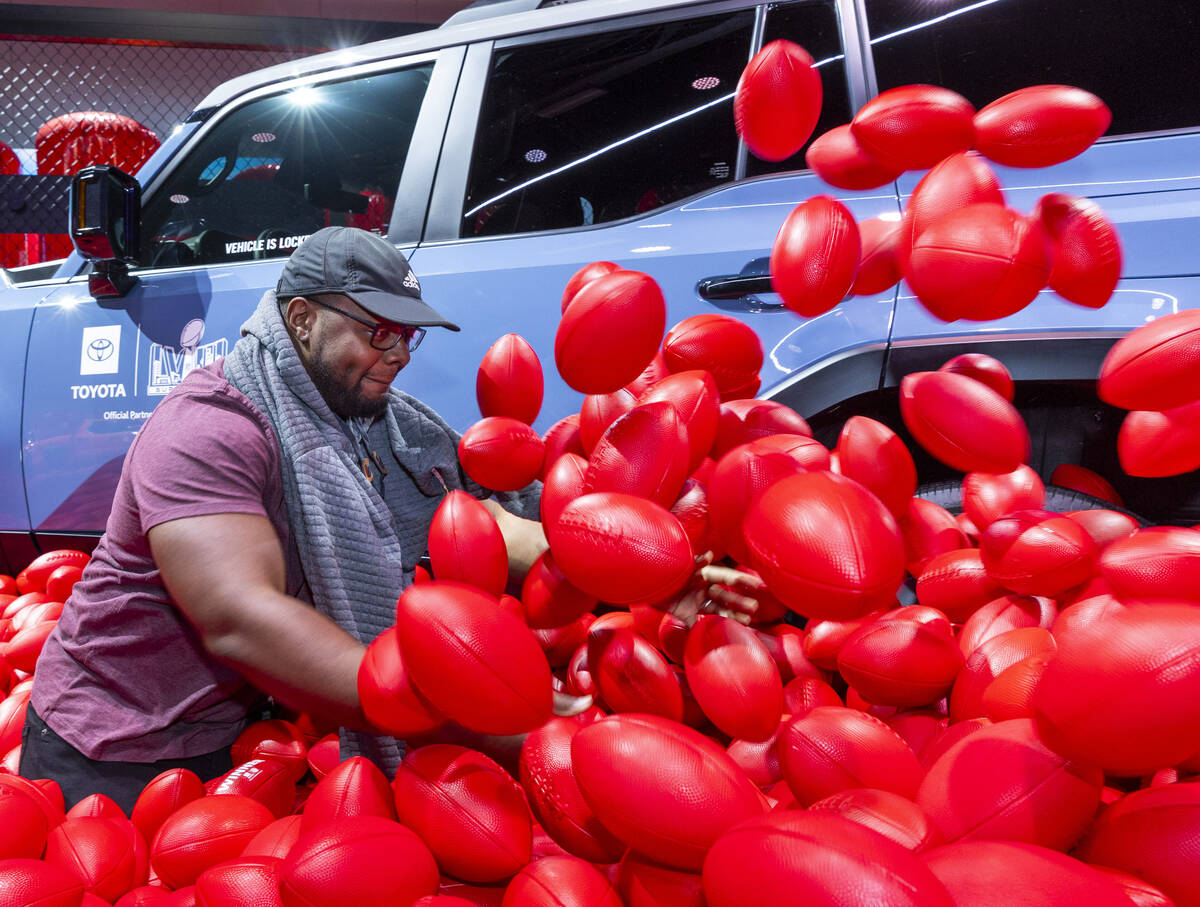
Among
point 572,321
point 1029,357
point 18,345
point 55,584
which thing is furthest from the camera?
point 18,345

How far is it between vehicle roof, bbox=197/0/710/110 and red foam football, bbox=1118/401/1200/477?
1450mm

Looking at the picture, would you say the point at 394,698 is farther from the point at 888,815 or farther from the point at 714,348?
the point at 714,348

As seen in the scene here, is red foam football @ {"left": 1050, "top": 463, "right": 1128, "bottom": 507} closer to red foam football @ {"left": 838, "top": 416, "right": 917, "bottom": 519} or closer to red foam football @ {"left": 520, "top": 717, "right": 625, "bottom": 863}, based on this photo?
red foam football @ {"left": 838, "top": 416, "right": 917, "bottom": 519}

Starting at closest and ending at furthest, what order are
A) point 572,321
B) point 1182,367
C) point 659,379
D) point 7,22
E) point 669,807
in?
1. point 669,807
2. point 1182,367
3. point 572,321
4. point 659,379
5. point 7,22

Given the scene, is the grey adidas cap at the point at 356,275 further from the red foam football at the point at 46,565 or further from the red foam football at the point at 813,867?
the red foam football at the point at 46,565

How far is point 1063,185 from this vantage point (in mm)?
1784

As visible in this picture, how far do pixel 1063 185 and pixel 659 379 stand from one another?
38.1 inches

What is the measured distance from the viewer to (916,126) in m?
1.36

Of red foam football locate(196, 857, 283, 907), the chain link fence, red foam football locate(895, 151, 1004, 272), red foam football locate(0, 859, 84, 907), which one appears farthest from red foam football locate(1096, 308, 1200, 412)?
the chain link fence

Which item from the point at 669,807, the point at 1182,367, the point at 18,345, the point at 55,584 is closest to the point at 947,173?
the point at 1182,367

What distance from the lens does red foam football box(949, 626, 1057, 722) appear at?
120 cm

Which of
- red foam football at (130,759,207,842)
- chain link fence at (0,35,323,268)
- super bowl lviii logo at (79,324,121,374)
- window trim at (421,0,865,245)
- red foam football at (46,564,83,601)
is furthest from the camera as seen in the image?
chain link fence at (0,35,323,268)

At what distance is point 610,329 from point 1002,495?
82 centimetres

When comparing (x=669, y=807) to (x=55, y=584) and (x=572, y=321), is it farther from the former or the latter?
(x=55, y=584)
